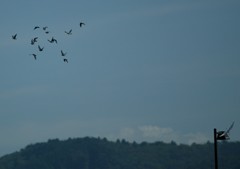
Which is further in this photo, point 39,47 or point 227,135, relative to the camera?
point 39,47

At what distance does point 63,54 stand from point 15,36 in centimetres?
567

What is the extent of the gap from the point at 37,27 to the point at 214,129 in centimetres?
1644

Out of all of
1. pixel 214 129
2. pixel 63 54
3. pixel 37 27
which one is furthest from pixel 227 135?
pixel 37 27

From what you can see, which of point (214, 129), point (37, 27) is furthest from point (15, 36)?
point (214, 129)

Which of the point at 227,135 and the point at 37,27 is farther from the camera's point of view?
the point at 37,27

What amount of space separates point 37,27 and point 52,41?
5.44ft

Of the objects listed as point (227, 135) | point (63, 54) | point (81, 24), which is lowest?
point (227, 135)

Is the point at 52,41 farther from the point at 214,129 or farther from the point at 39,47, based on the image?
the point at 214,129

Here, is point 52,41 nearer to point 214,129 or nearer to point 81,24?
point 81,24

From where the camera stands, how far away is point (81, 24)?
51875 mm

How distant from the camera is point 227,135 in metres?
47.0

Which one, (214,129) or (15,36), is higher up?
(15,36)

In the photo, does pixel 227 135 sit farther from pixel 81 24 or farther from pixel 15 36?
pixel 15 36

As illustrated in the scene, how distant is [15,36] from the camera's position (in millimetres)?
52625
